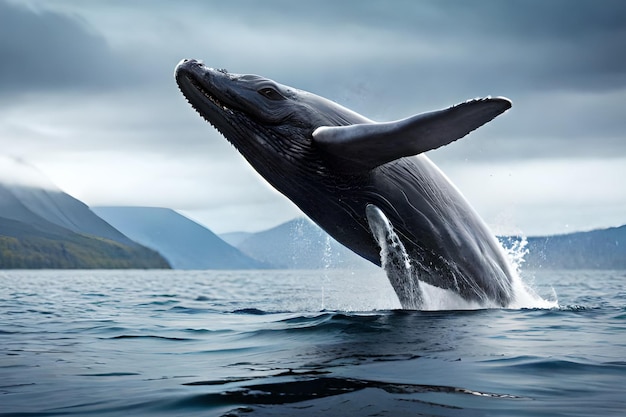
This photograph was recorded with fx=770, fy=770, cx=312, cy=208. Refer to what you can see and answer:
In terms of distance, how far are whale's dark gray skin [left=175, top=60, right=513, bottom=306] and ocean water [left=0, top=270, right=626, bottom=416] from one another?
97 cm

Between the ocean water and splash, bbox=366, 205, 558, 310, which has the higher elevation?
splash, bbox=366, 205, 558, 310

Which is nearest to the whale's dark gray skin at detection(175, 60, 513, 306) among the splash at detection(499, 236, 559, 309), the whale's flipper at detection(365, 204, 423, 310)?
the whale's flipper at detection(365, 204, 423, 310)

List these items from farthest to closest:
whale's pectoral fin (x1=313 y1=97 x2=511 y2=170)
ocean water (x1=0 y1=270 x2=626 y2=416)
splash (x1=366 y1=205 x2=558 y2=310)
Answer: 1. splash (x1=366 y1=205 x2=558 y2=310)
2. whale's pectoral fin (x1=313 y1=97 x2=511 y2=170)
3. ocean water (x1=0 y1=270 x2=626 y2=416)

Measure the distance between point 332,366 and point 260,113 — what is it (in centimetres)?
477

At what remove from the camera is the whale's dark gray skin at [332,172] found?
10.7m

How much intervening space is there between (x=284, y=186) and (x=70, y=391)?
528 centimetres

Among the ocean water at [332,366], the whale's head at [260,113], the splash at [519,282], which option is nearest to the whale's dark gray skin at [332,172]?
the whale's head at [260,113]

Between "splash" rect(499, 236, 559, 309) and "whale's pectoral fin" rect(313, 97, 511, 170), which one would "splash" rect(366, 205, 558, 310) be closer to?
"splash" rect(499, 236, 559, 309)

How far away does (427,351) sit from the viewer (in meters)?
7.75

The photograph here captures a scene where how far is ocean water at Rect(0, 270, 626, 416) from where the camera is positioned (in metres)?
5.54

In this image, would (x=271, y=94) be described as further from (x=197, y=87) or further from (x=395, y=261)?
(x=395, y=261)

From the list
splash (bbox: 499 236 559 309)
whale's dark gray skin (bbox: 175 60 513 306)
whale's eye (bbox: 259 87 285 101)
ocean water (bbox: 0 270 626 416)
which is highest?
whale's eye (bbox: 259 87 285 101)

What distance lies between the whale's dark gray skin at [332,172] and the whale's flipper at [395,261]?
134mm

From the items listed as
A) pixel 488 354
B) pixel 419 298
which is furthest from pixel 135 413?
pixel 419 298
